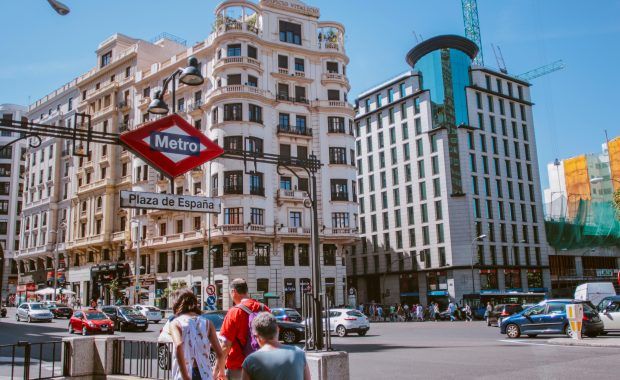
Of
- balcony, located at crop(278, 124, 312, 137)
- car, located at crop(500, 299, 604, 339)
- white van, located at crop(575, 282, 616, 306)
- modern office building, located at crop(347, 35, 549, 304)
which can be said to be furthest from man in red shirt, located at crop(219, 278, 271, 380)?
modern office building, located at crop(347, 35, 549, 304)

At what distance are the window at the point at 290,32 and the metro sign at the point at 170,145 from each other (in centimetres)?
4318

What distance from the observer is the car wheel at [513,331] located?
75.6ft

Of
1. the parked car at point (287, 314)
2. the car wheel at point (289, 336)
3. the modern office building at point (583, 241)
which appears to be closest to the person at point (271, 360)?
the car wheel at point (289, 336)

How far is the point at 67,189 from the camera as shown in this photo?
67812 millimetres

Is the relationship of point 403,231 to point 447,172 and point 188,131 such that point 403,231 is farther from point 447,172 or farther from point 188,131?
point 188,131

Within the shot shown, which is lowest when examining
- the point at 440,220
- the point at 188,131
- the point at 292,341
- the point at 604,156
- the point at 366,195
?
the point at 292,341

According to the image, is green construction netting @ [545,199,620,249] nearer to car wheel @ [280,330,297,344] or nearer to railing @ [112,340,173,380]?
car wheel @ [280,330,297,344]

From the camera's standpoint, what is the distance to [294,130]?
50.6 m

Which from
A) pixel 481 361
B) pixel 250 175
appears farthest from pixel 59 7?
pixel 250 175

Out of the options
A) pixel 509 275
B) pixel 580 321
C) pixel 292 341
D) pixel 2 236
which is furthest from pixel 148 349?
pixel 2 236

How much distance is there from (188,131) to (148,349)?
423 cm

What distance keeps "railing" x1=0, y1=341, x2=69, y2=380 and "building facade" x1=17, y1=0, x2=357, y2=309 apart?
89.0 feet

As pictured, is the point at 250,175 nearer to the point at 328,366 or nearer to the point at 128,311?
the point at 128,311

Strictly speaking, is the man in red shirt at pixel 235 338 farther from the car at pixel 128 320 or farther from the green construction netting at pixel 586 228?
the green construction netting at pixel 586 228
